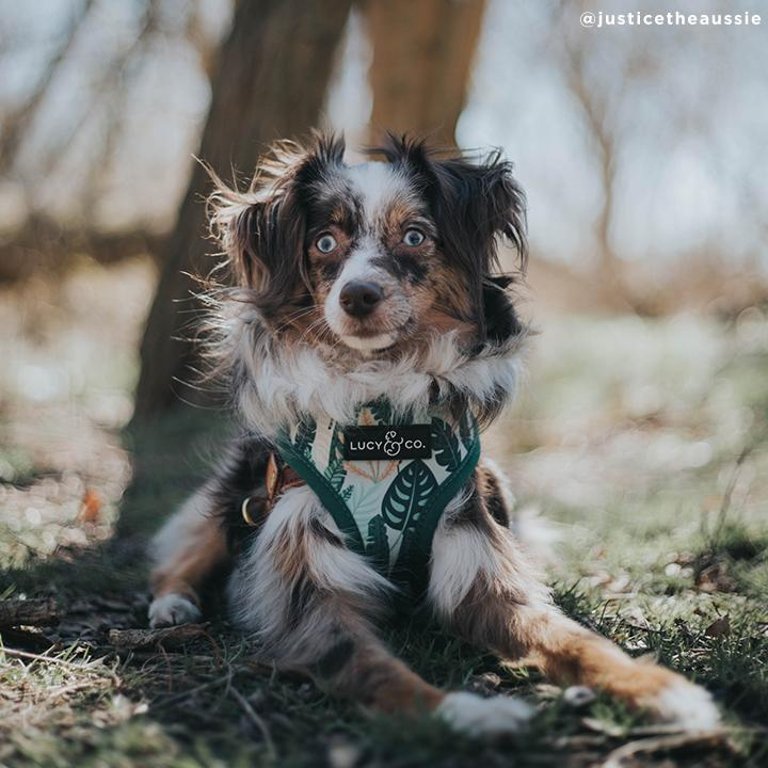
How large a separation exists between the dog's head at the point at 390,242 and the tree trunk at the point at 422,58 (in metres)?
4.47

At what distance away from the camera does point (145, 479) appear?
587cm

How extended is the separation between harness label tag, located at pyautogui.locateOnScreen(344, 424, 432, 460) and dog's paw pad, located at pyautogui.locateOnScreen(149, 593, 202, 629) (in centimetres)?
97

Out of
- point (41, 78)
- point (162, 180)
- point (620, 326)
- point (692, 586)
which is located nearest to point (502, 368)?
point (692, 586)

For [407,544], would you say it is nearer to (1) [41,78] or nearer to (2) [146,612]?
(2) [146,612]

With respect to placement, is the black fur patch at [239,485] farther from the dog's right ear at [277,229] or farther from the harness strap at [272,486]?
the dog's right ear at [277,229]

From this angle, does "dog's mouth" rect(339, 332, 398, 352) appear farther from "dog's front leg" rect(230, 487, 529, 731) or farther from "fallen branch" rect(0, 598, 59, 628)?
"fallen branch" rect(0, 598, 59, 628)

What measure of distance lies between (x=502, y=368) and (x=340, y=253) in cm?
73

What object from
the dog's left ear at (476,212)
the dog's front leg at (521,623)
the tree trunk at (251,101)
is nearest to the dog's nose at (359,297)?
the dog's left ear at (476,212)

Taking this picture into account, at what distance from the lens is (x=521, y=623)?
285cm

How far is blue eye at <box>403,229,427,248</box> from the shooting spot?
10.8 ft

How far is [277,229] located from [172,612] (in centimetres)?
150

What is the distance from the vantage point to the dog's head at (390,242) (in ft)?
10.6

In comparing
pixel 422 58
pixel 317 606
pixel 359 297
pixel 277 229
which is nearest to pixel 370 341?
pixel 359 297

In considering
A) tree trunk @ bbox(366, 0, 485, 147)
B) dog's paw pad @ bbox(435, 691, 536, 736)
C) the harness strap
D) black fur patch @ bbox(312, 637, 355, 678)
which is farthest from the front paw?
tree trunk @ bbox(366, 0, 485, 147)
